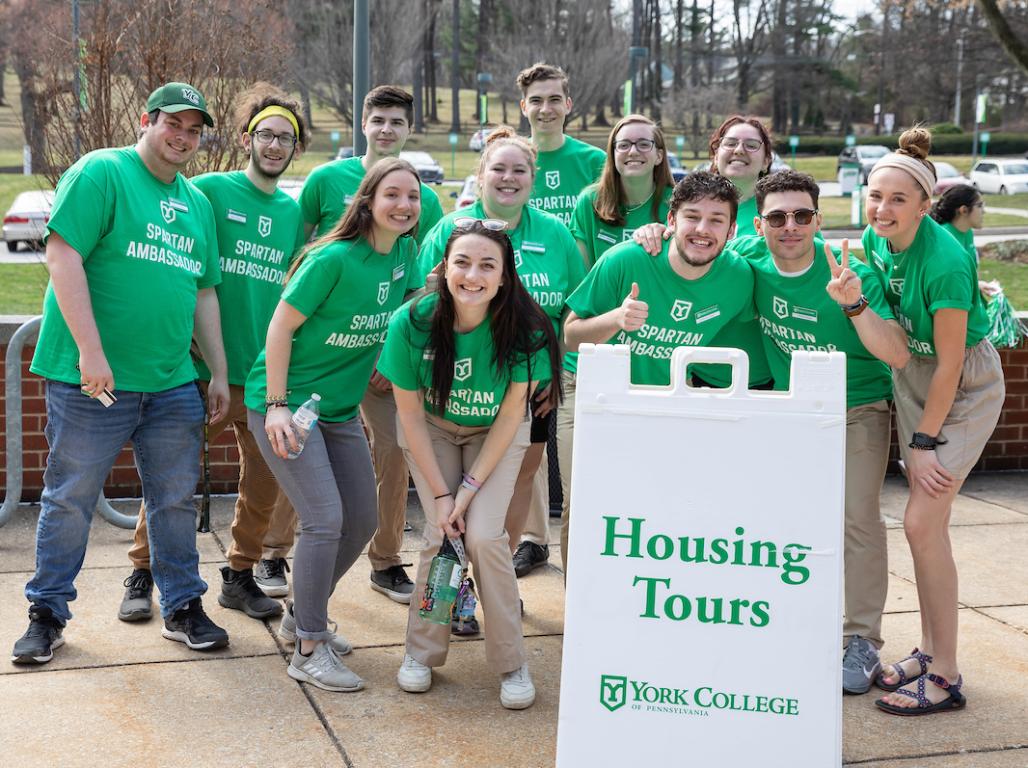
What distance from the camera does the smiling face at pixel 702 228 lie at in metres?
4.10

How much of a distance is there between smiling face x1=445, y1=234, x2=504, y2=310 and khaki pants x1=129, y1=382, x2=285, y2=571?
1.36 m

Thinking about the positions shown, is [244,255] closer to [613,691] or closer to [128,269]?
[128,269]

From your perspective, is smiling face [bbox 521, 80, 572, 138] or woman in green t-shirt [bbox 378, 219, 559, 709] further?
smiling face [bbox 521, 80, 572, 138]

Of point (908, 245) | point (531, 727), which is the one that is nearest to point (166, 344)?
point (531, 727)

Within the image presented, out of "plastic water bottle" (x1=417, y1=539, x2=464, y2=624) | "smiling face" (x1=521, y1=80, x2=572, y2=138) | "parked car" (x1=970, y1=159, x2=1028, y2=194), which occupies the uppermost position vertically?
"parked car" (x1=970, y1=159, x2=1028, y2=194)

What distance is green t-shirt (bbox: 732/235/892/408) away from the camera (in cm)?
409

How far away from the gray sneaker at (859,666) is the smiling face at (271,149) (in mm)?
2869

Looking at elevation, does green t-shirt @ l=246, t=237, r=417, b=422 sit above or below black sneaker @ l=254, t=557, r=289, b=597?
above

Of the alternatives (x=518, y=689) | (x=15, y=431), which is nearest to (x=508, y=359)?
(x=518, y=689)

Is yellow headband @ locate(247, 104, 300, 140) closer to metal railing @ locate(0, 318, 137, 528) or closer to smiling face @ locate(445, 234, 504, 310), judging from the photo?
smiling face @ locate(445, 234, 504, 310)

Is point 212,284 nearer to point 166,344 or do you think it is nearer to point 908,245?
point 166,344

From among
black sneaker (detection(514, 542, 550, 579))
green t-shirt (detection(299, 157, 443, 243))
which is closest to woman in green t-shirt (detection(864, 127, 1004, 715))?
black sneaker (detection(514, 542, 550, 579))

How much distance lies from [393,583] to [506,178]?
72.5 inches

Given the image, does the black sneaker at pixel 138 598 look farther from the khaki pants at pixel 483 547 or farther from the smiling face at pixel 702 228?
the smiling face at pixel 702 228
